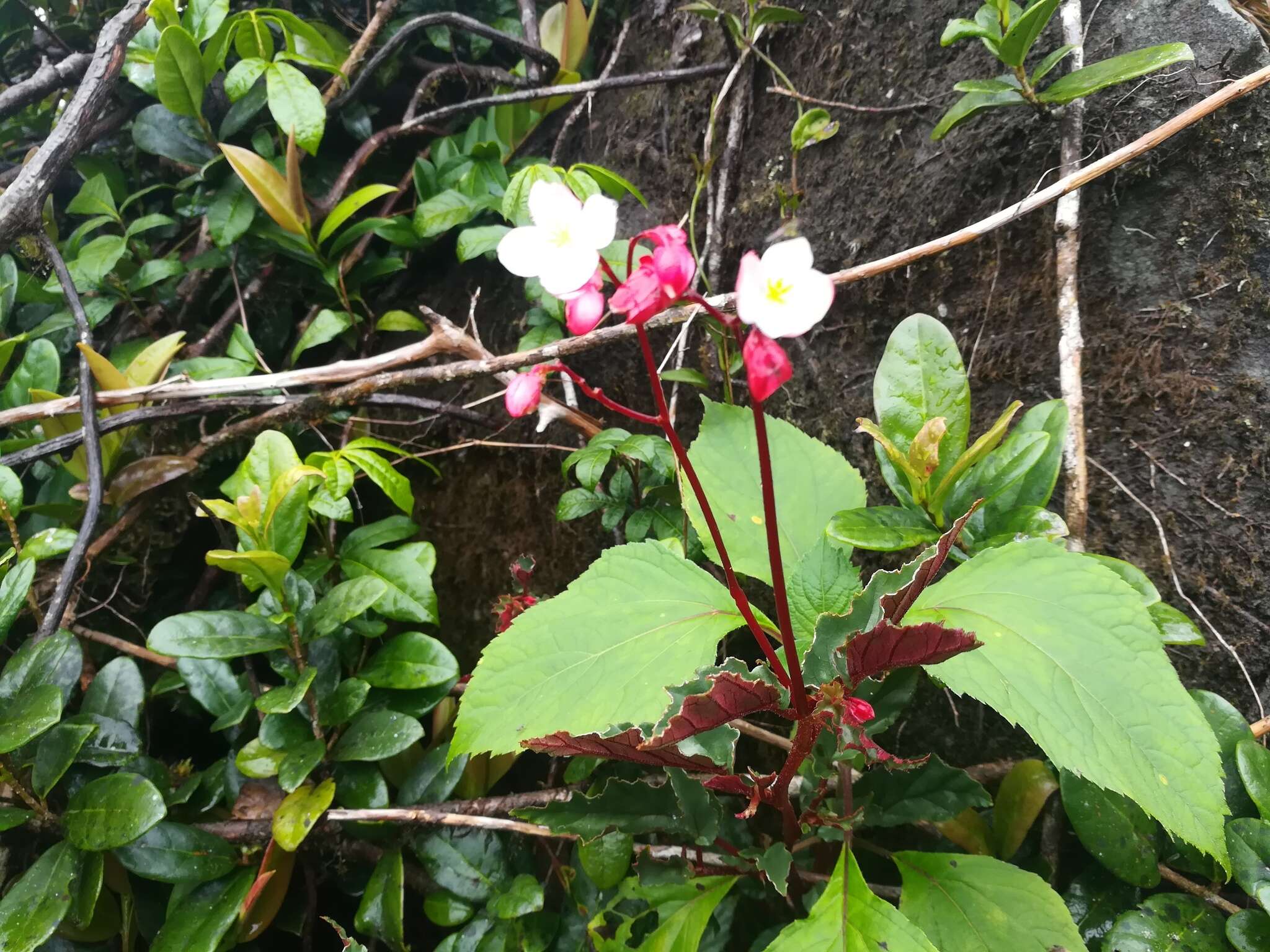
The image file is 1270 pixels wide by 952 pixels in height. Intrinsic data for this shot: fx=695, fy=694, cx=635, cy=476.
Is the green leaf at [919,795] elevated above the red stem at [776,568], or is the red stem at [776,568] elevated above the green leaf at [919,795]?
the red stem at [776,568]

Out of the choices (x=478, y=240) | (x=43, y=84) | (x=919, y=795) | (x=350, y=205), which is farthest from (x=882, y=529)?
(x=43, y=84)

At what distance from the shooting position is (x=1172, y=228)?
936mm

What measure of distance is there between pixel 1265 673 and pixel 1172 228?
Result: 582 mm

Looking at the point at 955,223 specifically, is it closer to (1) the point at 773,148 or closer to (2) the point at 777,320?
(1) the point at 773,148

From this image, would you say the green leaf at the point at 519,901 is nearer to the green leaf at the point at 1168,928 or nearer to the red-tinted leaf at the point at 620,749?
the red-tinted leaf at the point at 620,749

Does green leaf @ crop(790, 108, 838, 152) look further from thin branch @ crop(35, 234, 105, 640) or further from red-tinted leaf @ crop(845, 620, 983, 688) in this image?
thin branch @ crop(35, 234, 105, 640)

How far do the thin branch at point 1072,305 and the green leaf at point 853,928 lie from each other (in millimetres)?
526

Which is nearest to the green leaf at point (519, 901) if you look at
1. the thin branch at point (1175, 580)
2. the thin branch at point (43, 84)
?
the thin branch at point (1175, 580)

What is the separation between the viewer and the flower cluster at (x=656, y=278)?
1.64 ft

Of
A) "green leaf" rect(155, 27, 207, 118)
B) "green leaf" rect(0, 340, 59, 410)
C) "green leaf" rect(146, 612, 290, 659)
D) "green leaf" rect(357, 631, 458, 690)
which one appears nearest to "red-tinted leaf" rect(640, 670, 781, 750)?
"green leaf" rect(357, 631, 458, 690)

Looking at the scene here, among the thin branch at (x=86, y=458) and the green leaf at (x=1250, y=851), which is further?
the thin branch at (x=86, y=458)

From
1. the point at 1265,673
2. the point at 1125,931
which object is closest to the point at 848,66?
the point at 1265,673

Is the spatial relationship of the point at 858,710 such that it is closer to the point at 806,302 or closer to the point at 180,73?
the point at 806,302

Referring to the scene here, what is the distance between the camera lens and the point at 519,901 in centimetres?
98
